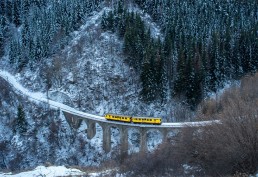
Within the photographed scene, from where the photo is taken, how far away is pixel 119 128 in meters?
56.4

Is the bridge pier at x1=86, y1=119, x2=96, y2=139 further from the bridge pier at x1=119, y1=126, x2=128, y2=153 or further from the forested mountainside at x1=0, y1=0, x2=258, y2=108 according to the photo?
the forested mountainside at x1=0, y1=0, x2=258, y2=108

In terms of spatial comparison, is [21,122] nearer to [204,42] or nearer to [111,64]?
[111,64]

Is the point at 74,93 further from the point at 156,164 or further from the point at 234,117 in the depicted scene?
the point at 234,117

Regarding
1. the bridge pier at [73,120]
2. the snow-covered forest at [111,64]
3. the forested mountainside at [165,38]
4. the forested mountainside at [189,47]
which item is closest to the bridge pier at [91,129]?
the snow-covered forest at [111,64]

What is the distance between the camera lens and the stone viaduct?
52234 mm

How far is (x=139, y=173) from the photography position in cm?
2489

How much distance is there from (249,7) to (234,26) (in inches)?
574

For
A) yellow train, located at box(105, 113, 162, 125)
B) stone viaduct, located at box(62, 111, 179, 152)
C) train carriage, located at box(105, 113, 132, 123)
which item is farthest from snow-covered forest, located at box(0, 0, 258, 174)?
yellow train, located at box(105, 113, 162, 125)

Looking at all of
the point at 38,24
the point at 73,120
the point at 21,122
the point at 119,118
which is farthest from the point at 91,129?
the point at 38,24

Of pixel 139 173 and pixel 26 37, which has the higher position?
pixel 26 37

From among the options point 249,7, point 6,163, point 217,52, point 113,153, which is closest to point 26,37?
point 6,163

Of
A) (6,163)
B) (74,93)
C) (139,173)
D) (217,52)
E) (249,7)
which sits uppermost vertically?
(249,7)

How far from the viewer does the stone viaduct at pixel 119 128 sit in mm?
52234

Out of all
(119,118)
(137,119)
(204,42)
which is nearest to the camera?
(137,119)
